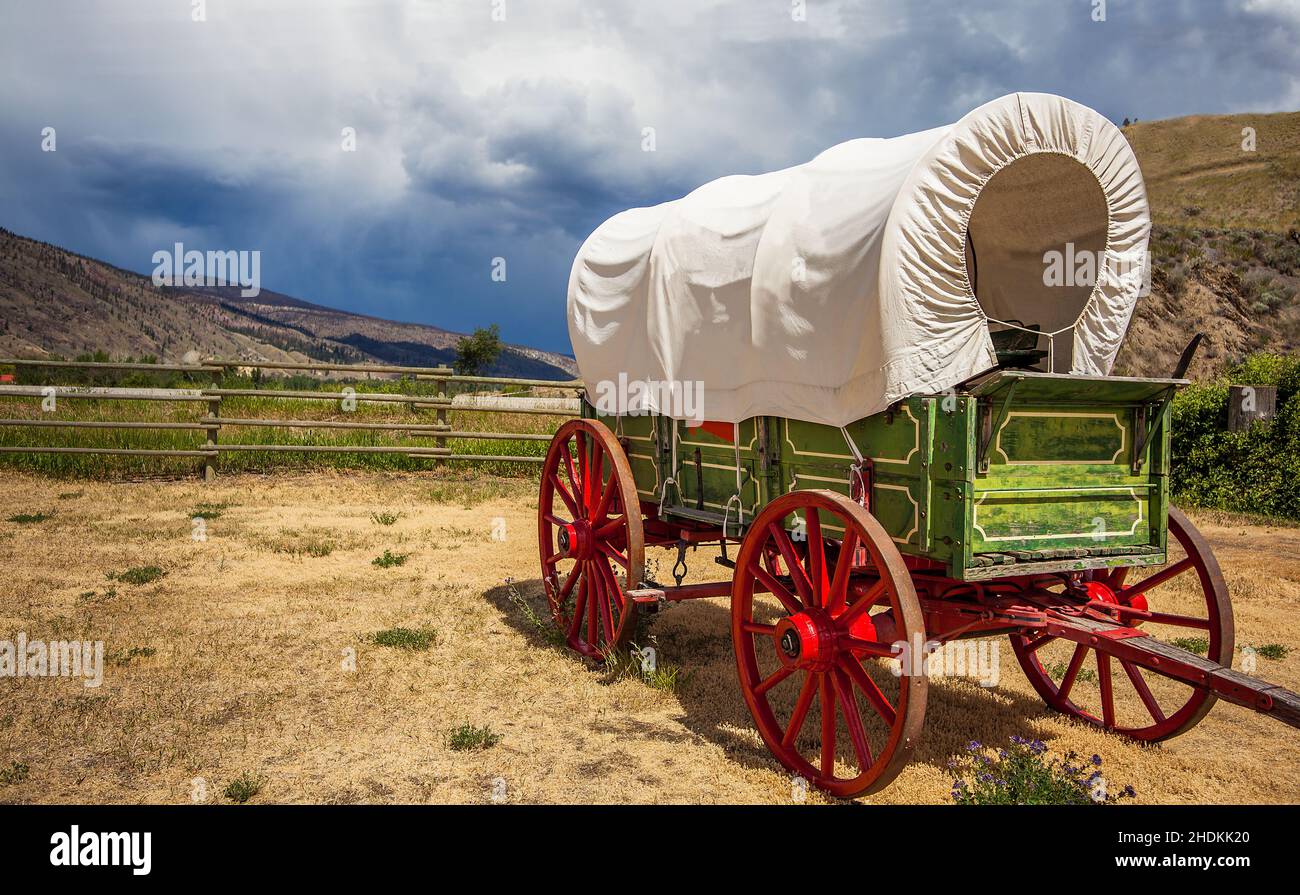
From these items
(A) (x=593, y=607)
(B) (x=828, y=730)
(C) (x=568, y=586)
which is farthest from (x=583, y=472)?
(B) (x=828, y=730)

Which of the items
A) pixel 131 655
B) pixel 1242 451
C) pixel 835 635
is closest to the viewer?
pixel 835 635

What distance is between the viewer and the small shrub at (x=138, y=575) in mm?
7590

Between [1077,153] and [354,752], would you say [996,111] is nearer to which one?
[1077,153]

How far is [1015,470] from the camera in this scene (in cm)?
363

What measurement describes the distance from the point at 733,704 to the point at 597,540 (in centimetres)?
140

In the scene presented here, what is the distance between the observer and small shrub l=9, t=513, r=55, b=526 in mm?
9766

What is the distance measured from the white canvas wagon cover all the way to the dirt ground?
173 cm

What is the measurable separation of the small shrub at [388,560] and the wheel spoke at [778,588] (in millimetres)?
5175

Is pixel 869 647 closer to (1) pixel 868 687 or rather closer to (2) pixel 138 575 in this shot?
(1) pixel 868 687

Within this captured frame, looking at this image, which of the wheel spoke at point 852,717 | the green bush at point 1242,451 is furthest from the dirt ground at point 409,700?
the green bush at point 1242,451

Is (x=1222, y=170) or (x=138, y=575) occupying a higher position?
(x=1222, y=170)

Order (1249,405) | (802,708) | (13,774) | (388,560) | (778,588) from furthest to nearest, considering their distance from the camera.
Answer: (1249,405) → (388,560) → (778,588) → (13,774) → (802,708)

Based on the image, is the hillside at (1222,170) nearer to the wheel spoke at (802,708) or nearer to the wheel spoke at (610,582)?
the wheel spoke at (610,582)

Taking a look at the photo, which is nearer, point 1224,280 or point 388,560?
point 388,560
